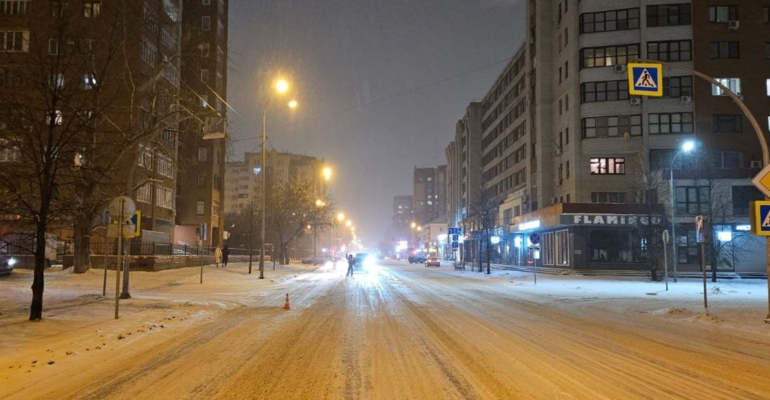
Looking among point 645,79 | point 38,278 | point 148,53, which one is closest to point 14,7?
point 148,53

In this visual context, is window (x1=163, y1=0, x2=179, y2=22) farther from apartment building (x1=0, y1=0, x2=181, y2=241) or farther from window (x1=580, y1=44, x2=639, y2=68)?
window (x1=580, y1=44, x2=639, y2=68)

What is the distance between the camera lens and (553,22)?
60.0 m

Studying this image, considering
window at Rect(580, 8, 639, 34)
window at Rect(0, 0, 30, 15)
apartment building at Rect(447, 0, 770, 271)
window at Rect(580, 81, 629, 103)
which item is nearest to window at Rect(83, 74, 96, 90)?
window at Rect(0, 0, 30, 15)

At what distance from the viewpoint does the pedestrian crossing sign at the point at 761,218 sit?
14344 millimetres

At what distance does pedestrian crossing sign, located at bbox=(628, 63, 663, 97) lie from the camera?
14.4m

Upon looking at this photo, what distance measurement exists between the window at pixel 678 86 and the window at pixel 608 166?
6.99 m

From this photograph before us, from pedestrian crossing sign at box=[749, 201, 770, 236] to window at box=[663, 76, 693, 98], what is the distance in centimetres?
4096

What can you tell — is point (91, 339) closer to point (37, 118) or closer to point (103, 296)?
point (37, 118)

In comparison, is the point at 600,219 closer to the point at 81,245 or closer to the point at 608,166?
the point at 608,166

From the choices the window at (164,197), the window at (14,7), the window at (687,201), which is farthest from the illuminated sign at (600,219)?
the window at (14,7)

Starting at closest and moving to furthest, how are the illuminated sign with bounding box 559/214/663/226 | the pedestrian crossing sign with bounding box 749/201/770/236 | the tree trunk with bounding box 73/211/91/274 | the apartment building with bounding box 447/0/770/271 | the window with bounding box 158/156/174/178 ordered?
the pedestrian crossing sign with bounding box 749/201/770/236
the tree trunk with bounding box 73/211/91/274
the illuminated sign with bounding box 559/214/663/226
the window with bounding box 158/156/174/178
the apartment building with bounding box 447/0/770/271

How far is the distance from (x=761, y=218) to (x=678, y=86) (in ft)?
138

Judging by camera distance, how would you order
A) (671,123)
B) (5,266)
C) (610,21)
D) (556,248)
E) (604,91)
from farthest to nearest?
(556,248) < (610,21) < (604,91) < (671,123) < (5,266)

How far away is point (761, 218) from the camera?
567 inches
